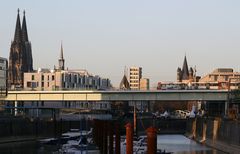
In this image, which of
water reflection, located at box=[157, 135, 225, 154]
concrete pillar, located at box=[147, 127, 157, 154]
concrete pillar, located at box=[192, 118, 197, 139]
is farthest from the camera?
concrete pillar, located at box=[192, 118, 197, 139]

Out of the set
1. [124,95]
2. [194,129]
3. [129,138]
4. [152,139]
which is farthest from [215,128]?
[152,139]

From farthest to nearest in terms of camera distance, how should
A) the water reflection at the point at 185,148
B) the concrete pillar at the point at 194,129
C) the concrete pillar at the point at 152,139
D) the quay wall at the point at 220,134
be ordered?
1. the concrete pillar at the point at 194,129
2. the water reflection at the point at 185,148
3. the quay wall at the point at 220,134
4. the concrete pillar at the point at 152,139

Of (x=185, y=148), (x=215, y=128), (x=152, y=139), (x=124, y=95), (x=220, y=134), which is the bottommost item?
(x=185, y=148)

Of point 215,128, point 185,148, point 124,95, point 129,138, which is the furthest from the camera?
point 124,95

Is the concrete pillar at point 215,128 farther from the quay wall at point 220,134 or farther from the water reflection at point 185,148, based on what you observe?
the water reflection at point 185,148

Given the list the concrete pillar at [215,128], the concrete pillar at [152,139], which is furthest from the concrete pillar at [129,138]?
the concrete pillar at [215,128]

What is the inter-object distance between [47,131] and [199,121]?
3200 cm

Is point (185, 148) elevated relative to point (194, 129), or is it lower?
elevated

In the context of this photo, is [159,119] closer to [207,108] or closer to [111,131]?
[207,108]

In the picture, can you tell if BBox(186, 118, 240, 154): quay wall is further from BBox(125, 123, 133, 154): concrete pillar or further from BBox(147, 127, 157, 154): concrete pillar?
BBox(147, 127, 157, 154): concrete pillar

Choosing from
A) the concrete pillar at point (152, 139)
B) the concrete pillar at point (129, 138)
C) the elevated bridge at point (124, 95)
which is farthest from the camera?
the elevated bridge at point (124, 95)

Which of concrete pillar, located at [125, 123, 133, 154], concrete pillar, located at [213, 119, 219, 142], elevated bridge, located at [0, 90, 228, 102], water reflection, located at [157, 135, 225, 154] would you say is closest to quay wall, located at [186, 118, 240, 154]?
concrete pillar, located at [213, 119, 219, 142]

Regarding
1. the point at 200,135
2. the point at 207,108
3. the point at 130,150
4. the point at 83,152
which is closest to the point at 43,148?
the point at 83,152

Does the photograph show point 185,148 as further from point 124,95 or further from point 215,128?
point 124,95
